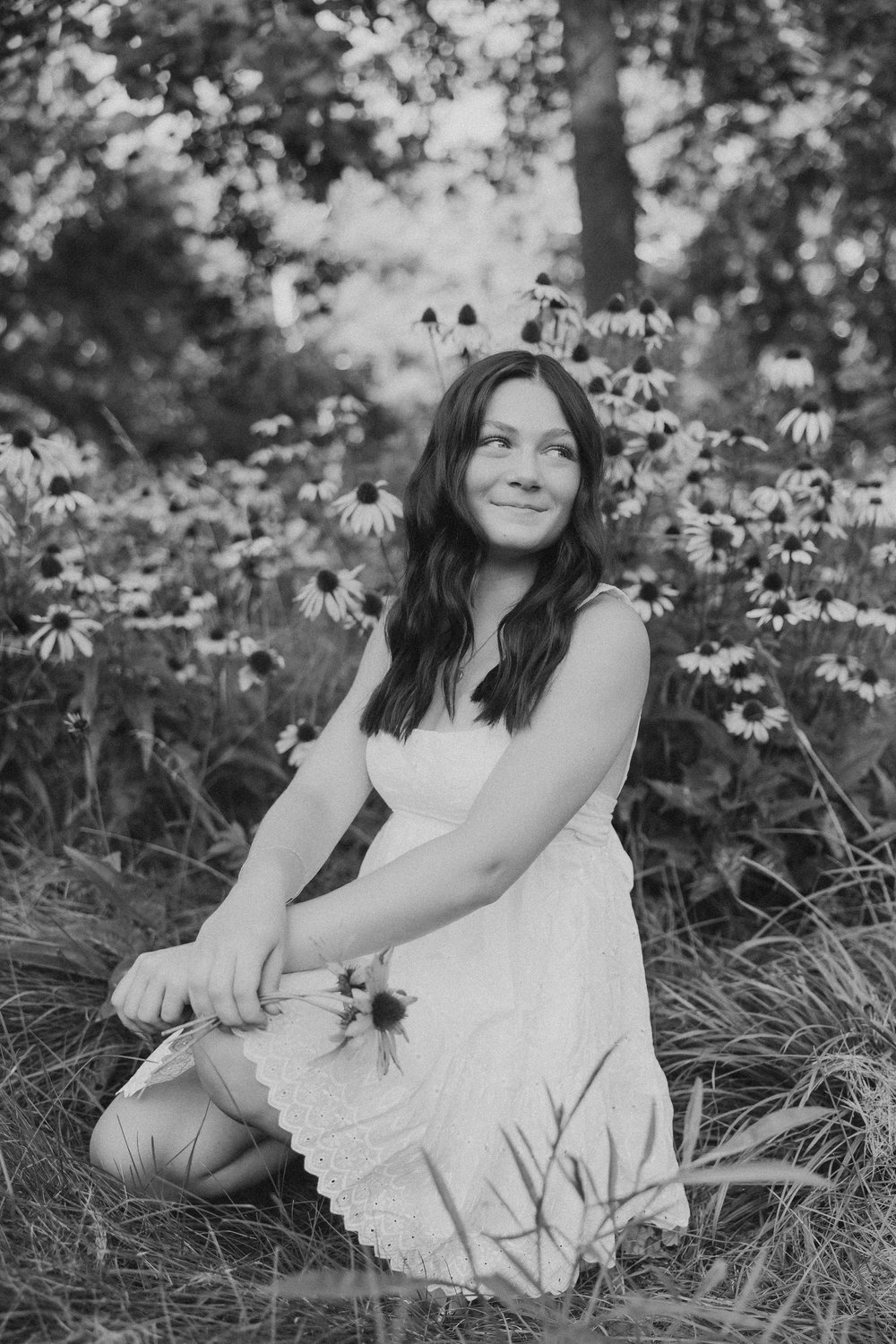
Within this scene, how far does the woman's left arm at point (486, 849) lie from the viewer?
1727 mm

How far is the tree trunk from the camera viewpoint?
4430 millimetres

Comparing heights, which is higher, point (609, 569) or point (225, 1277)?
point (609, 569)

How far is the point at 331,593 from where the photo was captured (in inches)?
108

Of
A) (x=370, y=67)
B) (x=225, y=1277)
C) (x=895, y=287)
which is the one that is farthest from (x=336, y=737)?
(x=895, y=287)

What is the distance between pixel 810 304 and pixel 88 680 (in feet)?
15.2

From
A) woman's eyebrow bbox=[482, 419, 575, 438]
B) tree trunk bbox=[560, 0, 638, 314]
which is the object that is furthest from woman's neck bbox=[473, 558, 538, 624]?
tree trunk bbox=[560, 0, 638, 314]

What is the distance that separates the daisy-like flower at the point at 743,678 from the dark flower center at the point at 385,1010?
137 cm

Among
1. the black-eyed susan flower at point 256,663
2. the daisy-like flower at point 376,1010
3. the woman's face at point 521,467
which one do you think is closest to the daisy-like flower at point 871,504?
the woman's face at point 521,467

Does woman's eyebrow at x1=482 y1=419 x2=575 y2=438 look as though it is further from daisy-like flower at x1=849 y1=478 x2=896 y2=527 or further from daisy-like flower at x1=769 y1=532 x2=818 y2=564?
daisy-like flower at x1=849 y1=478 x2=896 y2=527

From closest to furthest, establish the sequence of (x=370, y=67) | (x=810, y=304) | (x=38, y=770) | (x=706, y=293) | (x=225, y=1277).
Answer: (x=225, y=1277)
(x=38, y=770)
(x=370, y=67)
(x=810, y=304)
(x=706, y=293)

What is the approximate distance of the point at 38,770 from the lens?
9.86ft

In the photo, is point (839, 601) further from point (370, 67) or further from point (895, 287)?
point (895, 287)

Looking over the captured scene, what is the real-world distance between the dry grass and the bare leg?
0.14 feet

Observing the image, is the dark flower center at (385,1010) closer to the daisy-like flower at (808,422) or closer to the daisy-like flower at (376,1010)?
the daisy-like flower at (376,1010)
